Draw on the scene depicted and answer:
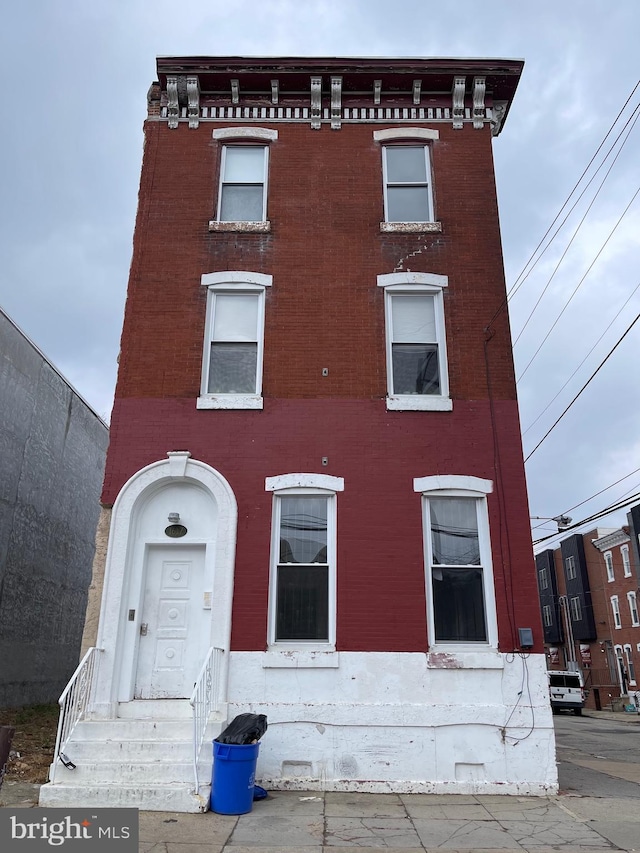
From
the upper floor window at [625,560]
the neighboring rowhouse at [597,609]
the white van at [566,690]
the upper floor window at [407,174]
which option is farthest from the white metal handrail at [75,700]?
the upper floor window at [625,560]

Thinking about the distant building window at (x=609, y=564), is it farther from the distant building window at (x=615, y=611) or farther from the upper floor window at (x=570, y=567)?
the upper floor window at (x=570, y=567)

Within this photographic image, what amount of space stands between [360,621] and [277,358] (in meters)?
3.99

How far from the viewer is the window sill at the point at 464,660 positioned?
8.52m

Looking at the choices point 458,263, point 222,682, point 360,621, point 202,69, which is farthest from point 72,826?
point 202,69

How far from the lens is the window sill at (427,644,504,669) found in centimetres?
852

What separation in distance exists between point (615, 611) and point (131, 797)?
39.3m

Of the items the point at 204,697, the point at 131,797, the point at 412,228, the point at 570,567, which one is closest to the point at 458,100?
the point at 412,228

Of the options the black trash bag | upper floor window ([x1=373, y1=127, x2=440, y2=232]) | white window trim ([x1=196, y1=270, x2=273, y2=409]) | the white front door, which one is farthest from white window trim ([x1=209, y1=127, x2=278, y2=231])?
the black trash bag

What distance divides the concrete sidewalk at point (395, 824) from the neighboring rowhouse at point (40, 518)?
7129 mm

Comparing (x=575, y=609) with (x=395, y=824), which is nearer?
(x=395, y=824)

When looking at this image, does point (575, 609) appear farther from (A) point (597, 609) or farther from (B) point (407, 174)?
(B) point (407, 174)

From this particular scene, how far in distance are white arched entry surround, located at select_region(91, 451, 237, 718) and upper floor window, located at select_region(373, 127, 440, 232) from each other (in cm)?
541

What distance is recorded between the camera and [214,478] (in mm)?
9281

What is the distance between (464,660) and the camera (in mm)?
8547
